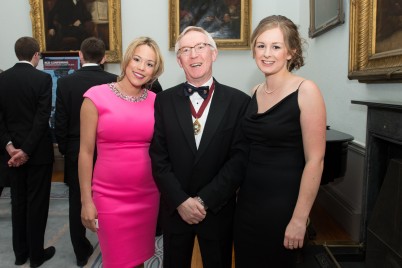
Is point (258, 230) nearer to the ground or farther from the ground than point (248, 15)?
nearer to the ground

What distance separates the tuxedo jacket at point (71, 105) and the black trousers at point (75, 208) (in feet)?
0.33

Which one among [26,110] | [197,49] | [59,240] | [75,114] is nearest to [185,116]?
[197,49]

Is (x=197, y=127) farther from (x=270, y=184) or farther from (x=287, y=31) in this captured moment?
(x=287, y=31)

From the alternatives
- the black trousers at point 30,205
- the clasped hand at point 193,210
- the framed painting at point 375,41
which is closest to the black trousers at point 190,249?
the clasped hand at point 193,210

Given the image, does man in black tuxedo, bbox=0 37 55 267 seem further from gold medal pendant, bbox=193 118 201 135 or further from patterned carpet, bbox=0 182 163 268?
gold medal pendant, bbox=193 118 201 135

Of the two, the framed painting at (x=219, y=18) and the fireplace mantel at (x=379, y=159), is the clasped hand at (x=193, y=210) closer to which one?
the fireplace mantel at (x=379, y=159)

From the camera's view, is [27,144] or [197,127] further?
[27,144]

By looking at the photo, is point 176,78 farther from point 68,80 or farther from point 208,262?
point 208,262

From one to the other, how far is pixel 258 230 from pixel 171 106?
822 millimetres

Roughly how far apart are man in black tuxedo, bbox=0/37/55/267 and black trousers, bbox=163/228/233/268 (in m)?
1.84

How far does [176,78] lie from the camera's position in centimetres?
633

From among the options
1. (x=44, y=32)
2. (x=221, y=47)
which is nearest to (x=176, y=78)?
(x=221, y=47)

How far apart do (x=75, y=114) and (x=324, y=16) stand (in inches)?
130

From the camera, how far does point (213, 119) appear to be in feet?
6.46
